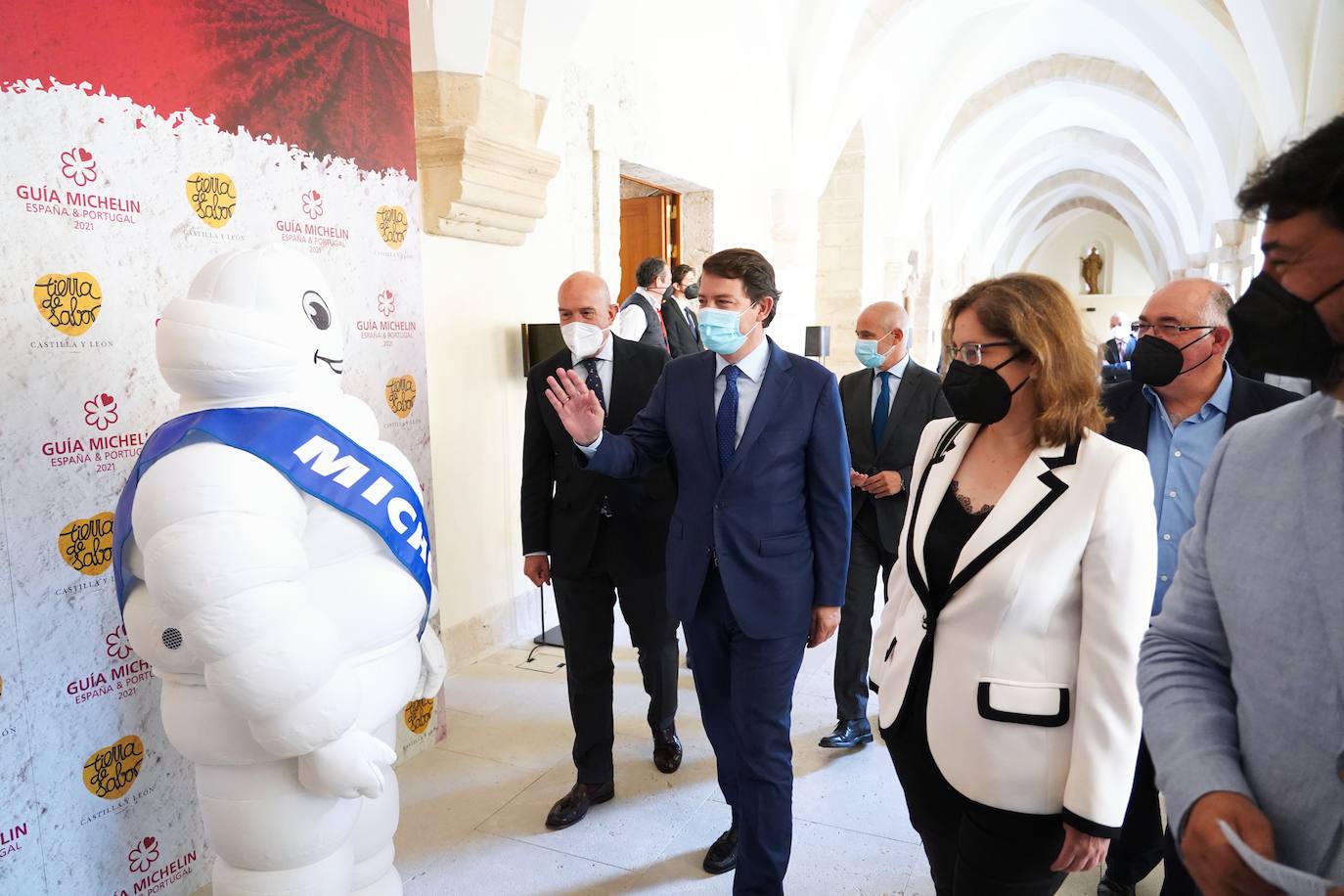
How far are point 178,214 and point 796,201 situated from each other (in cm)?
711

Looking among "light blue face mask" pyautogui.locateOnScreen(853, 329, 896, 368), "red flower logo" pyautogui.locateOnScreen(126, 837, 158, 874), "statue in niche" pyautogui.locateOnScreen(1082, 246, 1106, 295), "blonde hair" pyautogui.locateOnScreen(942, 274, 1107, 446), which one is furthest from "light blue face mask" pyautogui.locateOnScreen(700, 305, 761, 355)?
"statue in niche" pyautogui.locateOnScreen(1082, 246, 1106, 295)

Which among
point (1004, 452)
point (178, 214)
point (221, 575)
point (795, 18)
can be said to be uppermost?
point (795, 18)

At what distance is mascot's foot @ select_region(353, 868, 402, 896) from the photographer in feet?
5.67

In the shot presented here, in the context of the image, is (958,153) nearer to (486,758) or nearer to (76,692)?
(486,758)

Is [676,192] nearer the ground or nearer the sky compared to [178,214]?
nearer the sky

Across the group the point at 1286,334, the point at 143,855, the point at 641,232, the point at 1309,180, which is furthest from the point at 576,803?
the point at 641,232

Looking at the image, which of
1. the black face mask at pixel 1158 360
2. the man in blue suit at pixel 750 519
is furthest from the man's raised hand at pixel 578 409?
the black face mask at pixel 1158 360

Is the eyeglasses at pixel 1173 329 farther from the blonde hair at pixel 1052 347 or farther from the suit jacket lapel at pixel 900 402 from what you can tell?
the suit jacket lapel at pixel 900 402

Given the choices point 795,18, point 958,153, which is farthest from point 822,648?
point 958,153

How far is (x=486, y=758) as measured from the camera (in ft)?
10.5

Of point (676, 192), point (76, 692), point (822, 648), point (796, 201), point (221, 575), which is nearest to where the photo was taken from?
point (221, 575)

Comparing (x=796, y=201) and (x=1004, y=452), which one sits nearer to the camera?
(x=1004, y=452)

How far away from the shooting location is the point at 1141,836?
2230mm

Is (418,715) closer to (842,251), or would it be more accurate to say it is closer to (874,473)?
(874,473)
